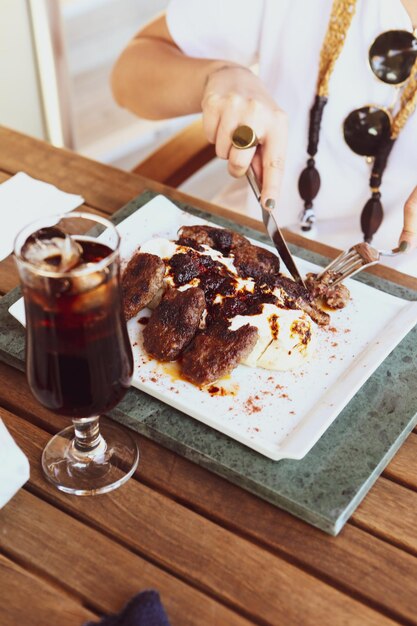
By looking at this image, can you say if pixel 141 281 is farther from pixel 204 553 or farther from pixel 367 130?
pixel 367 130

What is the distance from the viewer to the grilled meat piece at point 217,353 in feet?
3.34

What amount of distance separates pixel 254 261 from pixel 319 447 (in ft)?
1.21

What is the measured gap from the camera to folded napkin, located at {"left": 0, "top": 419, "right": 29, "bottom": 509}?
0.89 m

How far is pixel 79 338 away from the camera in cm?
78

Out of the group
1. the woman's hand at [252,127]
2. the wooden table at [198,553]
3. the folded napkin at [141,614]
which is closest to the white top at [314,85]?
the woman's hand at [252,127]

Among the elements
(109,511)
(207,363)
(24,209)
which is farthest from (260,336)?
(24,209)

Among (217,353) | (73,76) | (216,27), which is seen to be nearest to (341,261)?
(217,353)

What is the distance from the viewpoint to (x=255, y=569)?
2.77 ft

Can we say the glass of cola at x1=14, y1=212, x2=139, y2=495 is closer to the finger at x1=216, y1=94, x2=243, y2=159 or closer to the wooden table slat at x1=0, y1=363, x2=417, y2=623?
the wooden table slat at x1=0, y1=363, x2=417, y2=623

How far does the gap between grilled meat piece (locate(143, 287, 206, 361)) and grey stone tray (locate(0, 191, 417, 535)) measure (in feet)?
0.23

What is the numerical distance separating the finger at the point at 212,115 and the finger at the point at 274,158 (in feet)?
0.32

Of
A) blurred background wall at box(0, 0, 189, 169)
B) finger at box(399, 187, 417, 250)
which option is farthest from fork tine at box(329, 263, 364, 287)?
blurred background wall at box(0, 0, 189, 169)

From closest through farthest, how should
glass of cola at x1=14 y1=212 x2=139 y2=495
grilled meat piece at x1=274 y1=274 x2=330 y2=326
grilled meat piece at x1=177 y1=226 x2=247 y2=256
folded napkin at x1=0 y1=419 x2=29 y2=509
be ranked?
glass of cola at x1=14 y1=212 x2=139 y2=495 → folded napkin at x1=0 y1=419 x2=29 y2=509 → grilled meat piece at x1=274 y1=274 x2=330 y2=326 → grilled meat piece at x1=177 y1=226 x2=247 y2=256

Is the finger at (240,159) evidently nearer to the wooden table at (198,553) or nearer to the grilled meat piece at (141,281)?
the grilled meat piece at (141,281)
